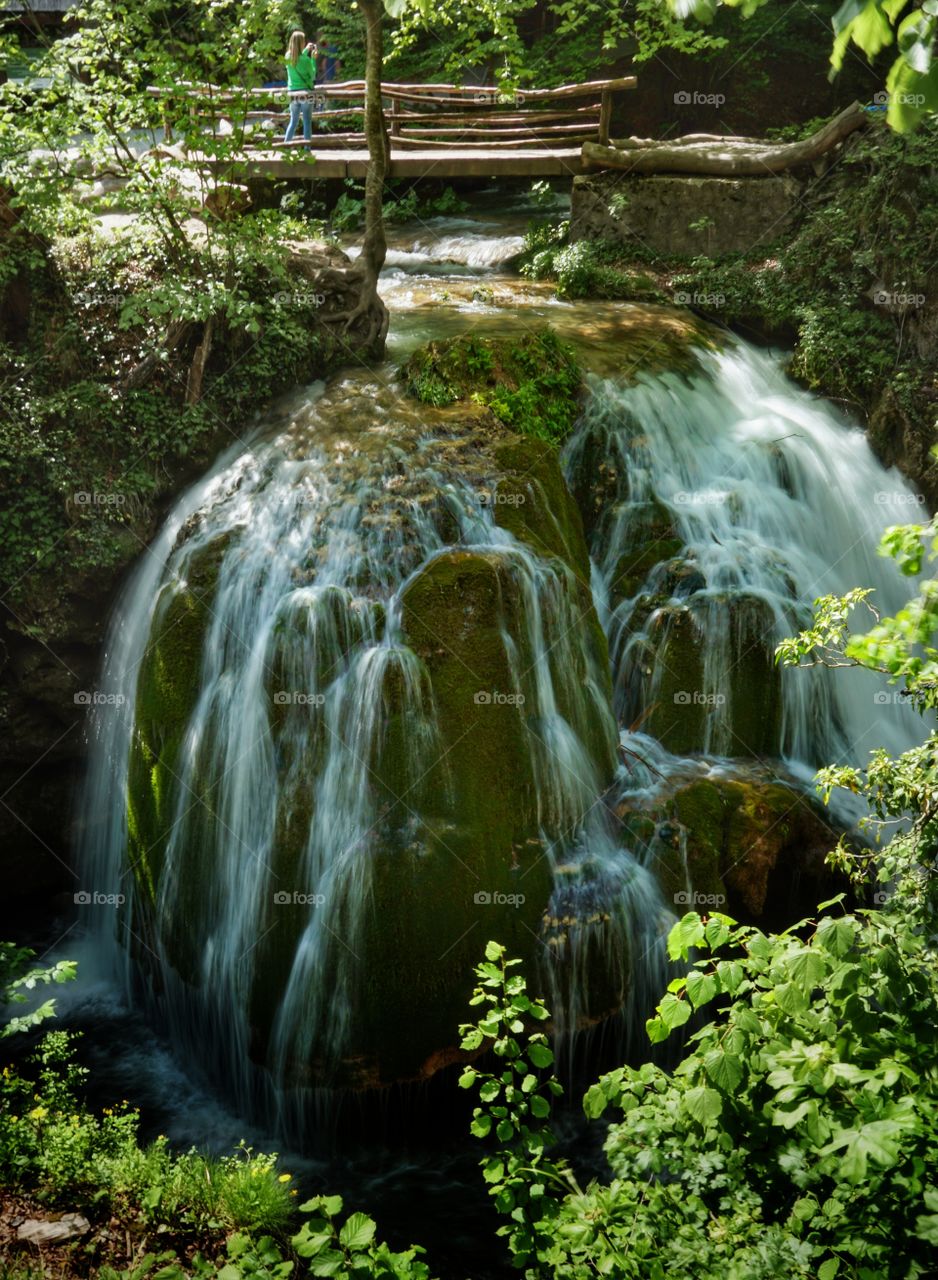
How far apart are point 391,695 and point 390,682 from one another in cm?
9

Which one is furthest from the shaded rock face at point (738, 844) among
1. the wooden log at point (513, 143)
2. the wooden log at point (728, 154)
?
the wooden log at point (513, 143)

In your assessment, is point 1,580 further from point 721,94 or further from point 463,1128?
point 721,94

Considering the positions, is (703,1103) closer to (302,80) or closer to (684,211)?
(684,211)

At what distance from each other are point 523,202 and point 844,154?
237 inches

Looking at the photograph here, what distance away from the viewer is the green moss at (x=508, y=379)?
28.0 feet

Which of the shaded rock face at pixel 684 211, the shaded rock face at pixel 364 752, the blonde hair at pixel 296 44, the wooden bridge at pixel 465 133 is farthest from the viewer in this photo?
the wooden bridge at pixel 465 133

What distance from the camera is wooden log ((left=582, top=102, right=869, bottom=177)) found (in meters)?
12.1

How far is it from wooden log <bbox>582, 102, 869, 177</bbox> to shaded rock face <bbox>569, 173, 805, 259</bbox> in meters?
0.13

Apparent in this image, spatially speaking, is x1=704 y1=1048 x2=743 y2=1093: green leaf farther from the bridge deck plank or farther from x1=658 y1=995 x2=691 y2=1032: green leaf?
the bridge deck plank

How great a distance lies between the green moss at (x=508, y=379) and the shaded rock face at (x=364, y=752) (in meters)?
0.78

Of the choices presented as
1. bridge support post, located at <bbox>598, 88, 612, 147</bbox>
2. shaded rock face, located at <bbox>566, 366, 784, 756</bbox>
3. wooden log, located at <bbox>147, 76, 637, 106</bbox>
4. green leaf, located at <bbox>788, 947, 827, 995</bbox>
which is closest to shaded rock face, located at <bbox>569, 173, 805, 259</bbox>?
bridge support post, located at <bbox>598, 88, 612, 147</bbox>

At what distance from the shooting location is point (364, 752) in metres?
6.57

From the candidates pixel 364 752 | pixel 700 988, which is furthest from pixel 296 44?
pixel 700 988

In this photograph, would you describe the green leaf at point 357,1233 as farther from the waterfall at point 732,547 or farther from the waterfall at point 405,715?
the waterfall at point 732,547
